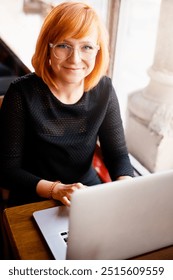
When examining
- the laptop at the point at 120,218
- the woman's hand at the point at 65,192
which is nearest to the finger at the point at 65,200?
the woman's hand at the point at 65,192

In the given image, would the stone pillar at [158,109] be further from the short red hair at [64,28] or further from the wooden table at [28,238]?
the wooden table at [28,238]

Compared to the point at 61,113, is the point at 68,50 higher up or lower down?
higher up

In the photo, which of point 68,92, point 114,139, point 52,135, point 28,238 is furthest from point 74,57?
point 28,238

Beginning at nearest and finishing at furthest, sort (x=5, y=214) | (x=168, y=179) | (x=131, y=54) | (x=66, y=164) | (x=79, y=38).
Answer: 1. (x=168, y=179)
2. (x=5, y=214)
3. (x=79, y=38)
4. (x=66, y=164)
5. (x=131, y=54)

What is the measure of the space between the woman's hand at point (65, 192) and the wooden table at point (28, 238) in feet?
0.15

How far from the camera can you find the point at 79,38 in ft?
3.65

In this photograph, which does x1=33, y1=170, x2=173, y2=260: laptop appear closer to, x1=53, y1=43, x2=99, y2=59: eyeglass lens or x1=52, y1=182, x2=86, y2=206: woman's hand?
x1=52, y1=182, x2=86, y2=206: woman's hand

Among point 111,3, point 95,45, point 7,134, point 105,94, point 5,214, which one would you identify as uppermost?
point 111,3

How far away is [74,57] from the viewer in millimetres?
1130

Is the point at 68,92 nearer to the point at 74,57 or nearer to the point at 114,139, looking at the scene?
the point at 74,57

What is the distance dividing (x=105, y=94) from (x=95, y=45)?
0.75 feet

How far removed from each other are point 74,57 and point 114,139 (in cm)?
40
